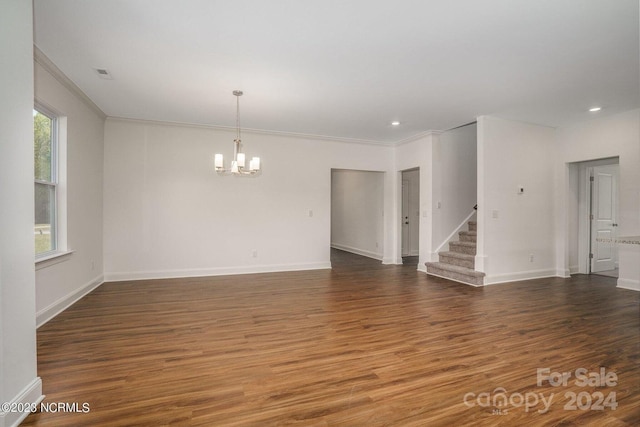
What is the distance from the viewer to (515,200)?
17.8ft

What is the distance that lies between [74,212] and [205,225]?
6.60 ft

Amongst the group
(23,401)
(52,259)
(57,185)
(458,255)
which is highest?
(57,185)

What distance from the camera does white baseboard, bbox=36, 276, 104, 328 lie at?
3.28 metres

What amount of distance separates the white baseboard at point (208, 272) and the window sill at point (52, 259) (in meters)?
1.51

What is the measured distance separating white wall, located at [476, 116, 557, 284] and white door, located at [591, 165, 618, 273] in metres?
0.96

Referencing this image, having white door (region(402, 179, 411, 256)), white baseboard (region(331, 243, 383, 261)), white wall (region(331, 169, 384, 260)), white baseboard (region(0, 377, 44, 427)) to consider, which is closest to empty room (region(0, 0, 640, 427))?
white baseboard (region(0, 377, 44, 427))

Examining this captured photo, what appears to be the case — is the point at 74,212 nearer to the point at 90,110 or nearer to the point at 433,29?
the point at 90,110

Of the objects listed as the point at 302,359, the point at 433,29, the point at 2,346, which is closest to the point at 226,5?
the point at 433,29

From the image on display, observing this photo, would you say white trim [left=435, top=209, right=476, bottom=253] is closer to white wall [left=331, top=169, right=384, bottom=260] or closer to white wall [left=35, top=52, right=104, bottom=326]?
white wall [left=331, top=169, right=384, bottom=260]

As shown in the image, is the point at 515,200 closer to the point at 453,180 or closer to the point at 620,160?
the point at 453,180

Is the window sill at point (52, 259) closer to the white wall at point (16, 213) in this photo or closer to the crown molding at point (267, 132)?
the white wall at point (16, 213)

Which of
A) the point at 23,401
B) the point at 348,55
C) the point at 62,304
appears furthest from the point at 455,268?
the point at 62,304

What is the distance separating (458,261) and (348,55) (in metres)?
4.31

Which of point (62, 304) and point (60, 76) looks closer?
point (60, 76)
